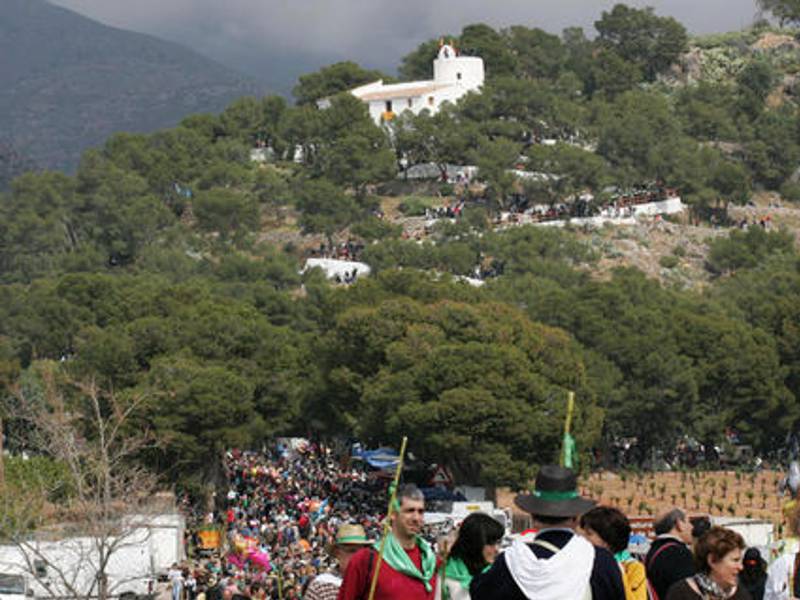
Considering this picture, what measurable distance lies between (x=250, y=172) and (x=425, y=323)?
58.4 m

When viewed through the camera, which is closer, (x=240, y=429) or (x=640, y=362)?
(x=240, y=429)

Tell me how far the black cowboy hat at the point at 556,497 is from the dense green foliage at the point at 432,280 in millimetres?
37528

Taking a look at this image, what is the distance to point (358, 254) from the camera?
95.4m

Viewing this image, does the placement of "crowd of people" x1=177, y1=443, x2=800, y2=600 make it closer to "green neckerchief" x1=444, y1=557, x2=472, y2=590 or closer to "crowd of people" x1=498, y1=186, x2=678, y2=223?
"green neckerchief" x1=444, y1=557, x2=472, y2=590

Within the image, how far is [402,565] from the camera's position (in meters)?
9.36

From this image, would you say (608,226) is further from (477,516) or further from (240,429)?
(477,516)

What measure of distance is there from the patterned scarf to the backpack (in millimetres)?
308

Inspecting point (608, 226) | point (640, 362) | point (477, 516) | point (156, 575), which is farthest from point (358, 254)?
point (477, 516)

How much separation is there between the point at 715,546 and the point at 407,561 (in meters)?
1.74

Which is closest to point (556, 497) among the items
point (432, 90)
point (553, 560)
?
point (553, 560)

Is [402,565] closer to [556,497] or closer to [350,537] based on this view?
[350,537]

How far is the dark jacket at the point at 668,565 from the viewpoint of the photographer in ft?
34.7

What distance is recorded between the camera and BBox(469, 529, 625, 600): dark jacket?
8430 millimetres

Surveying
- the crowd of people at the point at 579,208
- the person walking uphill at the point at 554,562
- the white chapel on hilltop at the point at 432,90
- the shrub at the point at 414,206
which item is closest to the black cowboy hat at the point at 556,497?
the person walking uphill at the point at 554,562
